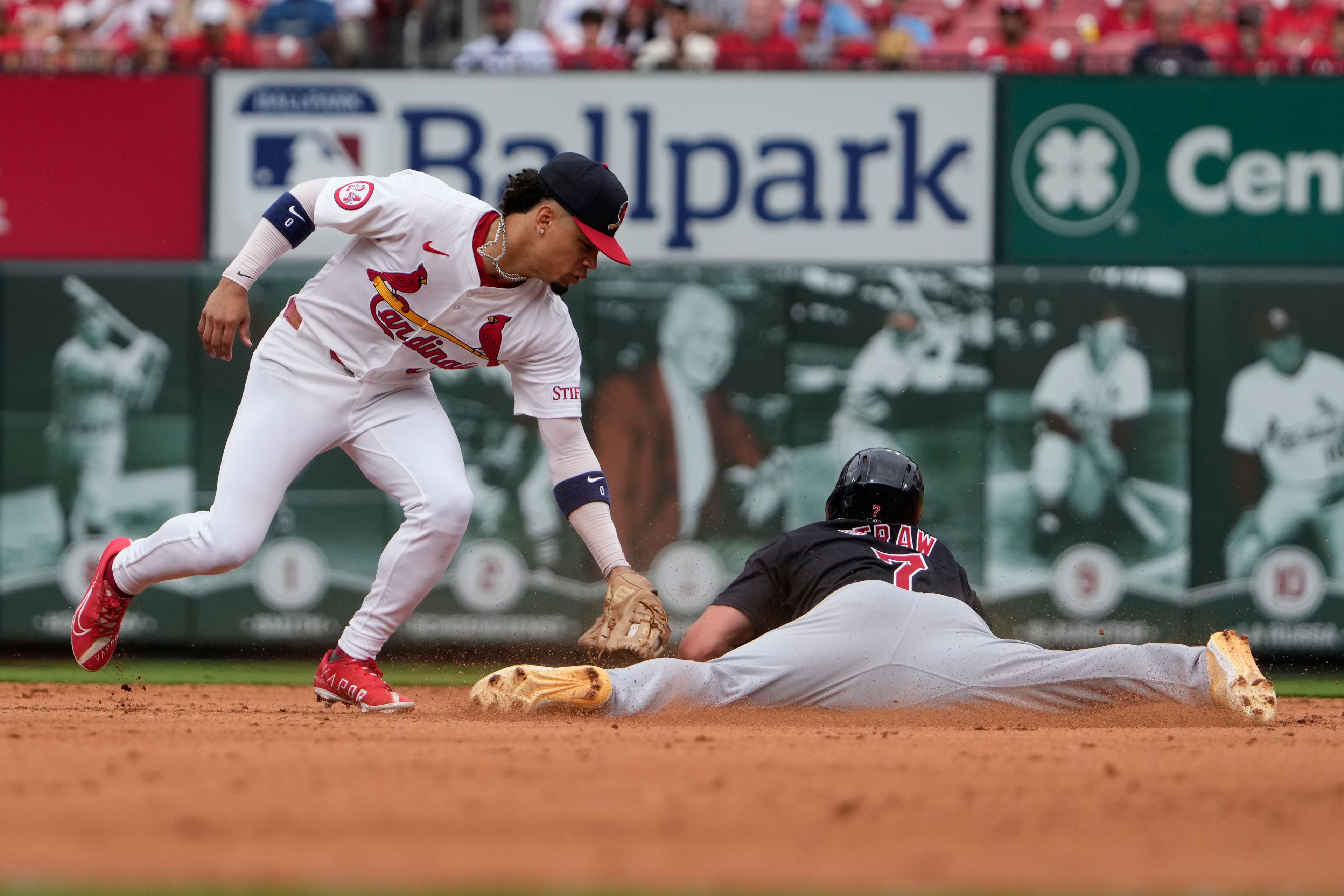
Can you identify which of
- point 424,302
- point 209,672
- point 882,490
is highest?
point 424,302

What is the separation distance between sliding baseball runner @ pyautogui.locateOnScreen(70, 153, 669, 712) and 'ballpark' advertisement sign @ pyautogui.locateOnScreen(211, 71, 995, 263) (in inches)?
171

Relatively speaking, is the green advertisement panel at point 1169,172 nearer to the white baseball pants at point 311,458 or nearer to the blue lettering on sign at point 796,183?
the blue lettering on sign at point 796,183

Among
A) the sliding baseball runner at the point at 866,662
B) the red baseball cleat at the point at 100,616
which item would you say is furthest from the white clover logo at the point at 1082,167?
the red baseball cleat at the point at 100,616

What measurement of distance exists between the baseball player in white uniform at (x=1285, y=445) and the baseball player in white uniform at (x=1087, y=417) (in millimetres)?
595

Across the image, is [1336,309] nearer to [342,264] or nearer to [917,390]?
[917,390]

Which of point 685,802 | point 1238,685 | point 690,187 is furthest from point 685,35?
point 685,802

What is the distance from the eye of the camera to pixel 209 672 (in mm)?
8922

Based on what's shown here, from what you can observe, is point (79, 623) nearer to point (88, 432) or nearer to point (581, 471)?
point (581, 471)

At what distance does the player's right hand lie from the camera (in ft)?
16.9

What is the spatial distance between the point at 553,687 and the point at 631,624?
32cm

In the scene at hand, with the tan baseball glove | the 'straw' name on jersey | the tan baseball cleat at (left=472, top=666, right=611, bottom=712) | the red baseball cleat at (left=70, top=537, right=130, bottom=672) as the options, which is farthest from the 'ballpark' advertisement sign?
the tan baseball cleat at (left=472, top=666, right=611, bottom=712)

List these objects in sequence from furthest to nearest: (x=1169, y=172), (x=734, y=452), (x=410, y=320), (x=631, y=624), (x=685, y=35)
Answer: (x=685, y=35), (x=1169, y=172), (x=734, y=452), (x=410, y=320), (x=631, y=624)

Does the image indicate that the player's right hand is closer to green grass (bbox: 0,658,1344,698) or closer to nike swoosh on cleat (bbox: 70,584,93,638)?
nike swoosh on cleat (bbox: 70,584,93,638)

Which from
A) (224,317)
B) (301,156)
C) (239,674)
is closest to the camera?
(224,317)
